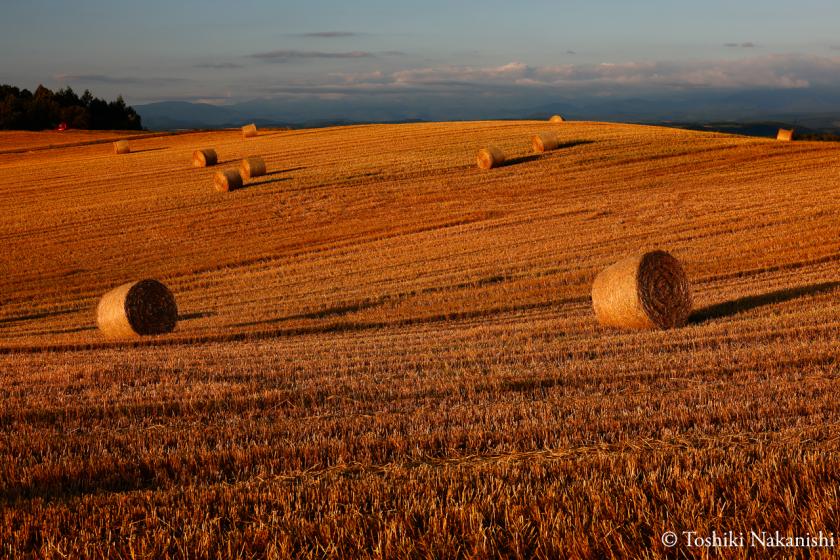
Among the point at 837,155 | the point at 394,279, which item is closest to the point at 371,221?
the point at 394,279

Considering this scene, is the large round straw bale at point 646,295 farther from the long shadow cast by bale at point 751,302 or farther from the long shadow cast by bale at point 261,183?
the long shadow cast by bale at point 261,183

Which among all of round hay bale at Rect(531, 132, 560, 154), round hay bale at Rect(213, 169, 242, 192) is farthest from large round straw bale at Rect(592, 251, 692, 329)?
round hay bale at Rect(531, 132, 560, 154)

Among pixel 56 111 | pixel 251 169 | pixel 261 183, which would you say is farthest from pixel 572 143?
pixel 56 111

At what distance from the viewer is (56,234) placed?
27281 mm

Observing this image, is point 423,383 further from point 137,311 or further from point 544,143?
point 544,143

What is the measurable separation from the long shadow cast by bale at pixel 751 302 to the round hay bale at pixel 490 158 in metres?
21.0

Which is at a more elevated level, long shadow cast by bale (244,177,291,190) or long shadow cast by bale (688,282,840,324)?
long shadow cast by bale (244,177,291,190)

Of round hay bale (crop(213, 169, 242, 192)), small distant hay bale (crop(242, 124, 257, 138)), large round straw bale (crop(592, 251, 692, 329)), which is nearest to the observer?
large round straw bale (crop(592, 251, 692, 329))

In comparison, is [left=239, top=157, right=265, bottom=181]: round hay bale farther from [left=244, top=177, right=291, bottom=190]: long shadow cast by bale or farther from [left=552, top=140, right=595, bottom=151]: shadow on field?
[left=552, top=140, right=595, bottom=151]: shadow on field

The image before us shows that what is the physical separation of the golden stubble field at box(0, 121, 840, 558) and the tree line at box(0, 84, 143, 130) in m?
45.6

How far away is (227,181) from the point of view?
1291 inches

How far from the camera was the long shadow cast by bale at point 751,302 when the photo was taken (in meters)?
13.1

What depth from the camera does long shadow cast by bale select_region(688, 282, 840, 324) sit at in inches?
516

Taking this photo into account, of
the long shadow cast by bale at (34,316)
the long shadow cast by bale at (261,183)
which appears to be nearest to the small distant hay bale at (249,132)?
the long shadow cast by bale at (261,183)
